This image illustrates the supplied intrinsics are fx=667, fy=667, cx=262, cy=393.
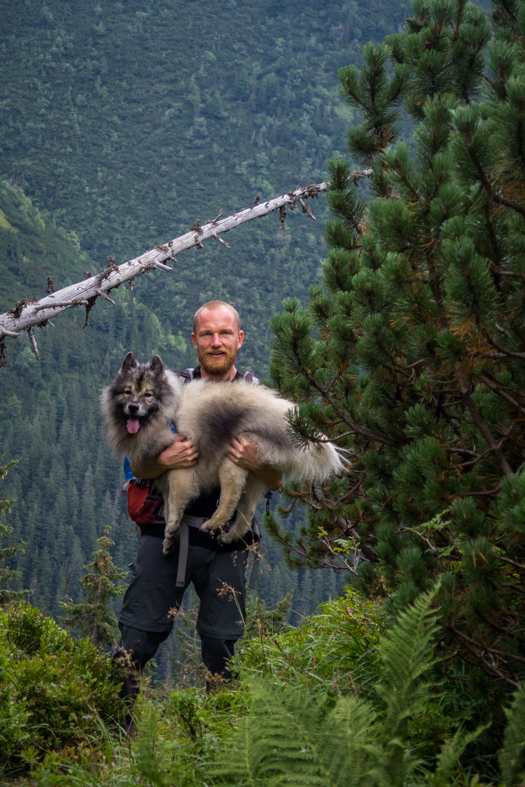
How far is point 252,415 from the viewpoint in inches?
208

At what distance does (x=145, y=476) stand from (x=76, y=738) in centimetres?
187

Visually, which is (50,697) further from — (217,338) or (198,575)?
(217,338)

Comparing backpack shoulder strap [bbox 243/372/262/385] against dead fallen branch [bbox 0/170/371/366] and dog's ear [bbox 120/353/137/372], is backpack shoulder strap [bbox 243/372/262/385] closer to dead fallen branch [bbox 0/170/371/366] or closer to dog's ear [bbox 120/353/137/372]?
dog's ear [bbox 120/353/137/372]

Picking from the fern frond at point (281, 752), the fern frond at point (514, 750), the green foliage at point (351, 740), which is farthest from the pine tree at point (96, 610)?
the fern frond at point (514, 750)

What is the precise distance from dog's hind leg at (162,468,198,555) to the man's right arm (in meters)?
0.06

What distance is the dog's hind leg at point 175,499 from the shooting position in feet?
16.2

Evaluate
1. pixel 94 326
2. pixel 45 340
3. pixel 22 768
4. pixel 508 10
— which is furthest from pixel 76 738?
pixel 94 326

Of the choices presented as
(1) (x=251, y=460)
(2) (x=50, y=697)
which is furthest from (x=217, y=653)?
(1) (x=251, y=460)

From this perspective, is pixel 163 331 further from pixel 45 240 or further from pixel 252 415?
pixel 252 415

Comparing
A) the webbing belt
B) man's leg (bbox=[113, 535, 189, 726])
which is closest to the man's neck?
the webbing belt

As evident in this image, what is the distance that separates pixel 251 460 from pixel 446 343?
2220 millimetres

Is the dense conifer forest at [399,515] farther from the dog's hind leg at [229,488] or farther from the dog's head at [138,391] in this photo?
the dog's head at [138,391]

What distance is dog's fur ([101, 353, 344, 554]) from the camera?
17.1ft

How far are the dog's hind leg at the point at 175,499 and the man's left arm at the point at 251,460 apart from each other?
1.24 ft
